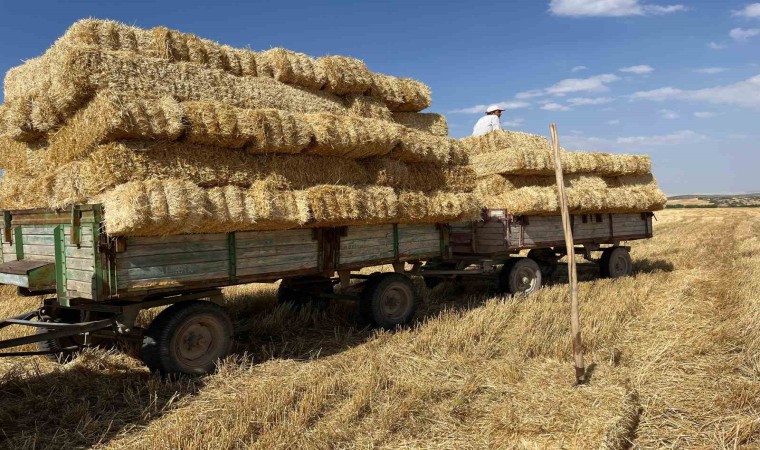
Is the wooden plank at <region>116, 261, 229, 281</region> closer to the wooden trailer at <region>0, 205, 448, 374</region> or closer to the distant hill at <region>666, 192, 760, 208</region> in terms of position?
the wooden trailer at <region>0, 205, 448, 374</region>

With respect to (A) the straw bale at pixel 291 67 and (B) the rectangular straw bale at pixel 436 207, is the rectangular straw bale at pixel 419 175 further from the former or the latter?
(A) the straw bale at pixel 291 67

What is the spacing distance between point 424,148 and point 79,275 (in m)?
5.21

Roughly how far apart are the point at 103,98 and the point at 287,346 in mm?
3761

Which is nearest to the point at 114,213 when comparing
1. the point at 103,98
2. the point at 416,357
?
the point at 103,98

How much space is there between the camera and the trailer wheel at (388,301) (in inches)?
332

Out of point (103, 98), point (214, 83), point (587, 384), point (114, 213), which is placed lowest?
point (587, 384)

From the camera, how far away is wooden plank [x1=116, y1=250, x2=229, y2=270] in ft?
18.8

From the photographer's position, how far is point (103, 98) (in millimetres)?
5785

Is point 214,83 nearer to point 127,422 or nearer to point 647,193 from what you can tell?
point 127,422

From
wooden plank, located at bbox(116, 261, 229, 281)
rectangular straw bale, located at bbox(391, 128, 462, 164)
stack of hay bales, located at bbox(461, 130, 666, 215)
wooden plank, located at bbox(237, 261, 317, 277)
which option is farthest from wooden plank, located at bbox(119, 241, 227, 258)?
stack of hay bales, located at bbox(461, 130, 666, 215)

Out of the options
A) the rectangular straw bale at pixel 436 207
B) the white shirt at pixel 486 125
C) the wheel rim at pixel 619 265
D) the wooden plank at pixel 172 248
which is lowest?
the wheel rim at pixel 619 265

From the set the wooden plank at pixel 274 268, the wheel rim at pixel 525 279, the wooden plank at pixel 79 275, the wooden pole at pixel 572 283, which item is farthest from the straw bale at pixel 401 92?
the wooden plank at pixel 79 275

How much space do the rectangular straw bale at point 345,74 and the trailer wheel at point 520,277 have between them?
179 inches

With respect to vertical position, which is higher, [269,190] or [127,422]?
[269,190]
